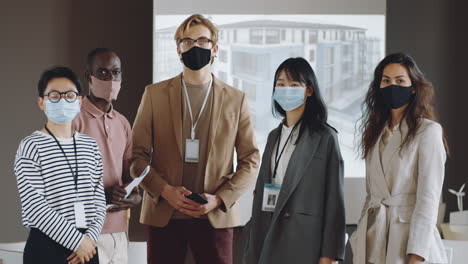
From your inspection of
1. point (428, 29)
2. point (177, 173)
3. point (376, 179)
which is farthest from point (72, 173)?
point (428, 29)

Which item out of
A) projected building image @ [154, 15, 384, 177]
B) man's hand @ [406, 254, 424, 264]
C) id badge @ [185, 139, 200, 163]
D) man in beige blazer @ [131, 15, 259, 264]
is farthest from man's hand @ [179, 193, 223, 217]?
projected building image @ [154, 15, 384, 177]

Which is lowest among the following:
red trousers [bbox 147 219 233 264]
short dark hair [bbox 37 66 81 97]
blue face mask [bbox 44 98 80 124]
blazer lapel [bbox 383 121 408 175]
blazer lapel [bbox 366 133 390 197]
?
red trousers [bbox 147 219 233 264]

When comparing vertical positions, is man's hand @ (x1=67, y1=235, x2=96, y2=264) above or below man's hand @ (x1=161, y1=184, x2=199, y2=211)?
below

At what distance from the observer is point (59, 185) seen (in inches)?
112

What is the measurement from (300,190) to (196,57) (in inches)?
36.8

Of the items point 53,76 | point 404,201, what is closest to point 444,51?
point 404,201

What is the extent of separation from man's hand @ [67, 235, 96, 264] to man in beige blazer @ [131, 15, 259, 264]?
552mm

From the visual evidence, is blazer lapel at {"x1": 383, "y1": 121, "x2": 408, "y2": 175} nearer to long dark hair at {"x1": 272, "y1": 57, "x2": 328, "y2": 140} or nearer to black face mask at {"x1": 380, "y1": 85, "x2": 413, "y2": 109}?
black face mask at {"x1": 380, "y1": 85, "x2": 413, "y2": 109}

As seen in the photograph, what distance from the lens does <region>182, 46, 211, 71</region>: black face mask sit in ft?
11.2

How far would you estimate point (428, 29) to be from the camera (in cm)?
618

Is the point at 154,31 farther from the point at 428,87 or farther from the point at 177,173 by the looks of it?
the point at 428,87

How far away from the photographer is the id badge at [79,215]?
2852 millimetres

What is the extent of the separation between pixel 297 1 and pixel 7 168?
3055 mm

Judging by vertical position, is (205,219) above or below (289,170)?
below
